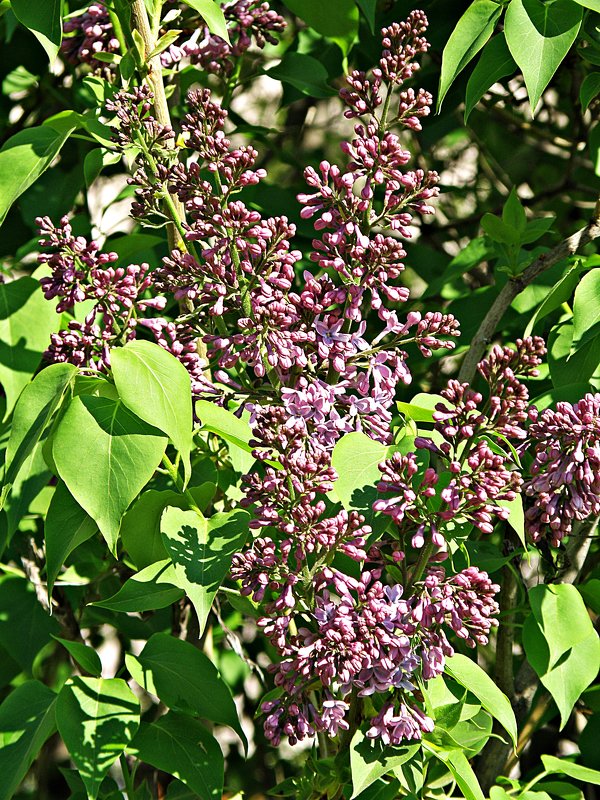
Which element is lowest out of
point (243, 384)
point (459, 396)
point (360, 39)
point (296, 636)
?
point (296, 636)

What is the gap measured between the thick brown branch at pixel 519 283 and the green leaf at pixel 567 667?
342 millimetres

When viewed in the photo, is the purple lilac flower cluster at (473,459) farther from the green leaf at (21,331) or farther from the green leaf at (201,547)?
the green leaf at (21,331)

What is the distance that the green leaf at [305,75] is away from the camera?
4.31ft

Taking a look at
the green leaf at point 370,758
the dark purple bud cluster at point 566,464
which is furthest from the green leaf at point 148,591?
the dark purple bud cluster at point 566,464

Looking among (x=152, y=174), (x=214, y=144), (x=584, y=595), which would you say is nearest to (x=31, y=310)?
(x=152, y=174)

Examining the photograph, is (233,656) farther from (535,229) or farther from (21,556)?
(535,229)

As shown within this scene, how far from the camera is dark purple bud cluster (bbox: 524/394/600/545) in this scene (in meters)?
0.80

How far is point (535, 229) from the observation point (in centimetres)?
119

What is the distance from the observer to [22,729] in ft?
3.37

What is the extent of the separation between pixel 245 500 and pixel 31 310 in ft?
1.61

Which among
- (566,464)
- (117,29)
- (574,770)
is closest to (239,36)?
(117,29)

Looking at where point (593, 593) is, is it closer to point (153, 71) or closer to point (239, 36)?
point (153, 71)

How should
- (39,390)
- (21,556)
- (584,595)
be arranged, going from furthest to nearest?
(21,556) → (584,595) → (39,390)

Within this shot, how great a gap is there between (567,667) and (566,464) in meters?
0.24
